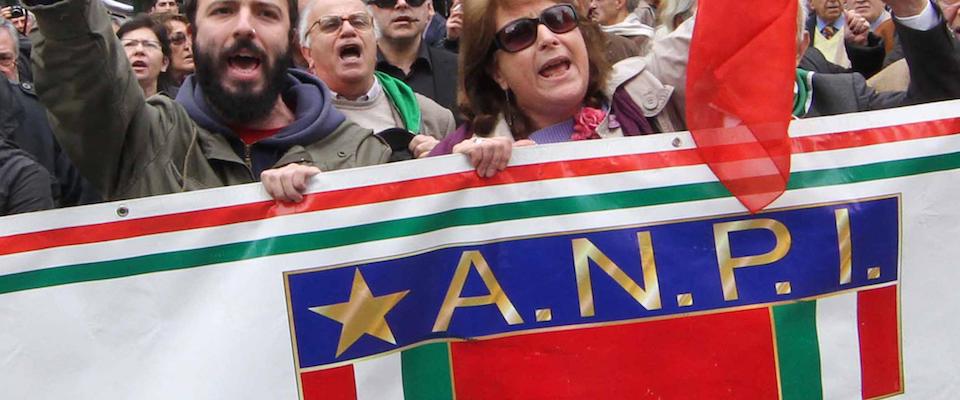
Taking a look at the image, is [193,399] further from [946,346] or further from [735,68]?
[946,346]

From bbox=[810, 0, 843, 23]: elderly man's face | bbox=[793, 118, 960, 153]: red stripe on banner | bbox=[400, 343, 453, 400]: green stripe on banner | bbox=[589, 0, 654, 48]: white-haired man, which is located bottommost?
bbox=[400, 343, 453, 400]: green stripe on banner

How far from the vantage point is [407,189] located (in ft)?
Answer: 9.73

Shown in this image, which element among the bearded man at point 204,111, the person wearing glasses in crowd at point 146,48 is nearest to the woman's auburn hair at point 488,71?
the bearded man at point 204,111

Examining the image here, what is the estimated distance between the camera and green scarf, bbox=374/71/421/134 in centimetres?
449

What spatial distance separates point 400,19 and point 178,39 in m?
1.48

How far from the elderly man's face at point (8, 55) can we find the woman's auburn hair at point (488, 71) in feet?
9.51

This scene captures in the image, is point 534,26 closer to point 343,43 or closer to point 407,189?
point 407,189

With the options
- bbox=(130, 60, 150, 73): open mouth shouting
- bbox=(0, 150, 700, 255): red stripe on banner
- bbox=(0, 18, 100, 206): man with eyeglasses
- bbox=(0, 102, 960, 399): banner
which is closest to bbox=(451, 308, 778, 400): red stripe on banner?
bbox=(0, 102, 960, 399): banner

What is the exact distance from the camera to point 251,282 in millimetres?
2895

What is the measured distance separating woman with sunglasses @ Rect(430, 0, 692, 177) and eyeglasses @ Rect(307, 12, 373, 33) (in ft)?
3.48

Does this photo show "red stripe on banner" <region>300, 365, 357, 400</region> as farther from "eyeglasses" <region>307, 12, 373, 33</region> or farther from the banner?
"eyeglasses" <region>307, 12, 373, 33</region>

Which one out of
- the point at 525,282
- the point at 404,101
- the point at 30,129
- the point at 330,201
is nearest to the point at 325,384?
the point at 330,201

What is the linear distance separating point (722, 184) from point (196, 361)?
1.35 m

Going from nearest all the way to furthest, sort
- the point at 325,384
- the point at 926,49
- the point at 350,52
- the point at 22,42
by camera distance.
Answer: the point at 325,384
the point at 926,49
the point at 350,52
the point at 22,42
